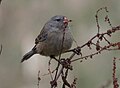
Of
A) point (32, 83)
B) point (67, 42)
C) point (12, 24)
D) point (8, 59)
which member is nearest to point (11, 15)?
point (12, 24)

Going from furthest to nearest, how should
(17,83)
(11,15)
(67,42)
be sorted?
(11,15)
(17,83)
(67,42)

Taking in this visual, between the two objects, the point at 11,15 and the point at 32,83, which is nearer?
the point at 32,83

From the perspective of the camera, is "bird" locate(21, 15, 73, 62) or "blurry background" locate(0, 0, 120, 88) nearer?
"bird" locate(21, 15, 73, 62)

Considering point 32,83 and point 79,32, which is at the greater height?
point 79,32

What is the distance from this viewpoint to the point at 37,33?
27.3ft

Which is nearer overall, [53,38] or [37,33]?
[53,38]

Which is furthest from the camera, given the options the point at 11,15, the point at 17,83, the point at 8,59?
the point at 11,15

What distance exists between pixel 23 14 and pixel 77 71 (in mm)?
1775

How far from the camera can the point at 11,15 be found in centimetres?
859

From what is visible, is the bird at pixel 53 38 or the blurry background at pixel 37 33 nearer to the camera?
the bird at pixel 53 38

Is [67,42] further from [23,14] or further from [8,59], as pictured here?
[23,14]

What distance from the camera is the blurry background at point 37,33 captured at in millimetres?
7391

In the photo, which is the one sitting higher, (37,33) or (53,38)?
(37,33)

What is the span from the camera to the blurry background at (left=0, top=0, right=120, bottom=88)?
24.2 ft
